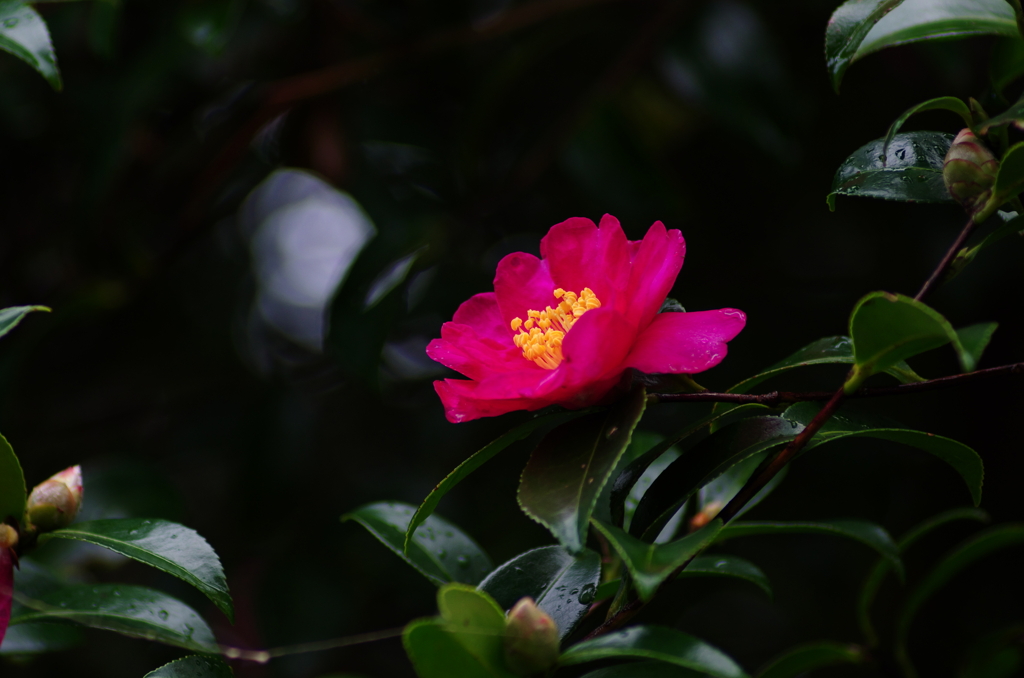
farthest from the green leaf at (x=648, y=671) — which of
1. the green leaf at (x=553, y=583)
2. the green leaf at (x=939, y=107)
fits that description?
the green leaf at (x=939, y=107)

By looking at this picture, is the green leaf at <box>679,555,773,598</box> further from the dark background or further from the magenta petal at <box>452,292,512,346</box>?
the dark background

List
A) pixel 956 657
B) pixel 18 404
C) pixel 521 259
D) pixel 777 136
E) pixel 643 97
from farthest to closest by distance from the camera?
1. pixel 643 97
2. pixel 18 404
3. pixel 956 657
4. pixel 777 136
5. pixel 521 259

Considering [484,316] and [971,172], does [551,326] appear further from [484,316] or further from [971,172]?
[971,172]

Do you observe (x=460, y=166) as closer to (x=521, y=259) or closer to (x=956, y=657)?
(x=521, y=259)

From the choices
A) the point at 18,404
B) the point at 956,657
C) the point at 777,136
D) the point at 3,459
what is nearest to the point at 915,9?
the point at 3,459

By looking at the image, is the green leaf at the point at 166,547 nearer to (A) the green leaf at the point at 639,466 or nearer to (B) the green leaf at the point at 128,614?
(B) the green leaf at the point at 128,614
